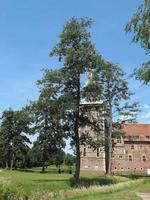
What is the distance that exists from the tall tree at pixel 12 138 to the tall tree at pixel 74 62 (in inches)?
1871

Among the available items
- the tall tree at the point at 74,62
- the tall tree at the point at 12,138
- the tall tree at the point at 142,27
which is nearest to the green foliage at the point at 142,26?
the tall tree at the point at 142,27

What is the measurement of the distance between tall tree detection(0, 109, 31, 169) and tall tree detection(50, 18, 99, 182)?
47.5m

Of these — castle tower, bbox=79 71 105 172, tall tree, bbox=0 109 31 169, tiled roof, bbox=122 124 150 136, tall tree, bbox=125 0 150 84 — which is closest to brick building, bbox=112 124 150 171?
tiled roof, bbox=122 124 150 136

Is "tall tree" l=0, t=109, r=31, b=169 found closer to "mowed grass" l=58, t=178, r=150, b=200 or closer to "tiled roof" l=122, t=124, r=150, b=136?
"tiled roof" l=122, t=124, r=150, b=136

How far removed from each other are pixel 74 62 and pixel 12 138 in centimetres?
5230

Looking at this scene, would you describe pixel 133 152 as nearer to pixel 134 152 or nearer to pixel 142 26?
pixel 134 152

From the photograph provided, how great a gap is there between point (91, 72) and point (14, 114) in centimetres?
4979

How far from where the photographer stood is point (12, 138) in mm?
89750

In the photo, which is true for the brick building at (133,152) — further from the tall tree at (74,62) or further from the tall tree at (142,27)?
the tall tree at (142,27)

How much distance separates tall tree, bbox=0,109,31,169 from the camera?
3479 inches

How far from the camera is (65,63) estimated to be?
41.3 meters

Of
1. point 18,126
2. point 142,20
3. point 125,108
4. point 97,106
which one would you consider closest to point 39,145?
point 18,126

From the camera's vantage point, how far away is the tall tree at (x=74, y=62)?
40.4 metres

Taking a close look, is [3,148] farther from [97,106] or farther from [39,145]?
[97,106]
